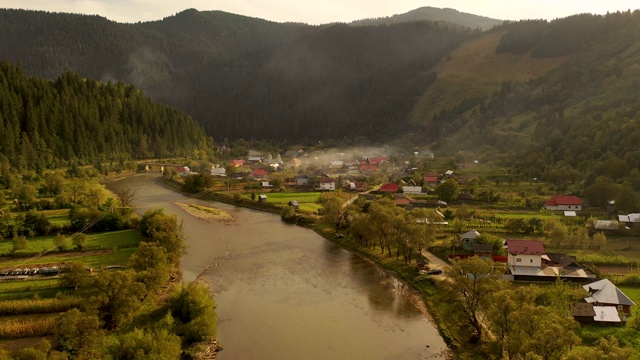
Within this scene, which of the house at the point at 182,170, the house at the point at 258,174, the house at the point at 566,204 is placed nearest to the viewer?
the house at the point at 566,204

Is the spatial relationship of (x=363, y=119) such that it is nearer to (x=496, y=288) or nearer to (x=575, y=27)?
(x=575, y=27)

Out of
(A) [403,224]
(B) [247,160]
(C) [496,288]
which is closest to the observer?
(C) [496,288]

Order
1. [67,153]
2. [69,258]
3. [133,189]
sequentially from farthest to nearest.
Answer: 1. [67,153]
2. [133,189]
3. [69,258]

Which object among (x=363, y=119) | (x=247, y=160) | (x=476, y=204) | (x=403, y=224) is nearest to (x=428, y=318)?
(x=403, y=224)

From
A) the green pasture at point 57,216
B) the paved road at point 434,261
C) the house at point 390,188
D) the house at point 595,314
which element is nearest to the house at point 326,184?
the house at point 390,188

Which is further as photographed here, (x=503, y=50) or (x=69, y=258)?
(x=503, y=50)

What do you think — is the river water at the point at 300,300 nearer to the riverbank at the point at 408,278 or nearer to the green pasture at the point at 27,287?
the riverbank at the point at 408,278

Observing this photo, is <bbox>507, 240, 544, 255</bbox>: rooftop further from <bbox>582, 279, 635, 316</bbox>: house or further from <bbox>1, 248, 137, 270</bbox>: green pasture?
<bbox>1, 248, 137, 270</bbox>: green pasture

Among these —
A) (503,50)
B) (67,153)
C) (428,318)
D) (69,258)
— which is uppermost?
(503,50)
